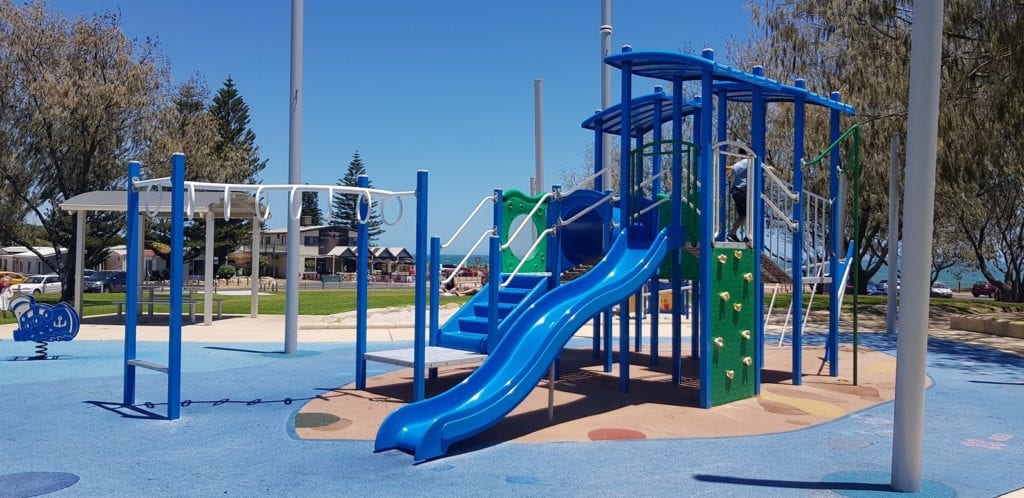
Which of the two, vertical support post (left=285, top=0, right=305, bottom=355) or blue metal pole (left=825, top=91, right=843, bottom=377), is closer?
→ blue metal pole (left=825, top=91, right=843, bottom=377)

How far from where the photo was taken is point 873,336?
17688 millimetres

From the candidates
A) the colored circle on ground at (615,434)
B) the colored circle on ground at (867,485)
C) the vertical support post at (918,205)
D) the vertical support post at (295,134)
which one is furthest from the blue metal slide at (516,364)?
the vertical support post at (295,134)

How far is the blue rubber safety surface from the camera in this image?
18.1 feet

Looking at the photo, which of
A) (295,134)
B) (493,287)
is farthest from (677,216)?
(295,134)

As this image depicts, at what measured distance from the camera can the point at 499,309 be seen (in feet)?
31.5

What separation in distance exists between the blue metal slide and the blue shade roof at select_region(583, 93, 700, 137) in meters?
2.65

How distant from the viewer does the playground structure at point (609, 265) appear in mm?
7434

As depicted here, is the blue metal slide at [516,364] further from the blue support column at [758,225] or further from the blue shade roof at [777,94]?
the blue shade roof at [777,94]

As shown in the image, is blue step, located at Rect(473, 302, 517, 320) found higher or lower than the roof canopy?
lower

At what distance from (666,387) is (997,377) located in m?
5.51

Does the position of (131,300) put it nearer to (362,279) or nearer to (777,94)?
(362,279)

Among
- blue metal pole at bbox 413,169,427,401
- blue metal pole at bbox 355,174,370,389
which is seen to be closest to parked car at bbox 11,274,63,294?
blue metal pole at bbox 355,174,370,389

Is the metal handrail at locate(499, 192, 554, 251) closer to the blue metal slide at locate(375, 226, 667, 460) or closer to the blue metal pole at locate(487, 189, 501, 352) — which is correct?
the blue metal pole at locate(487, 189, 501, 352)

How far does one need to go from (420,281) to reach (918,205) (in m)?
5.02
